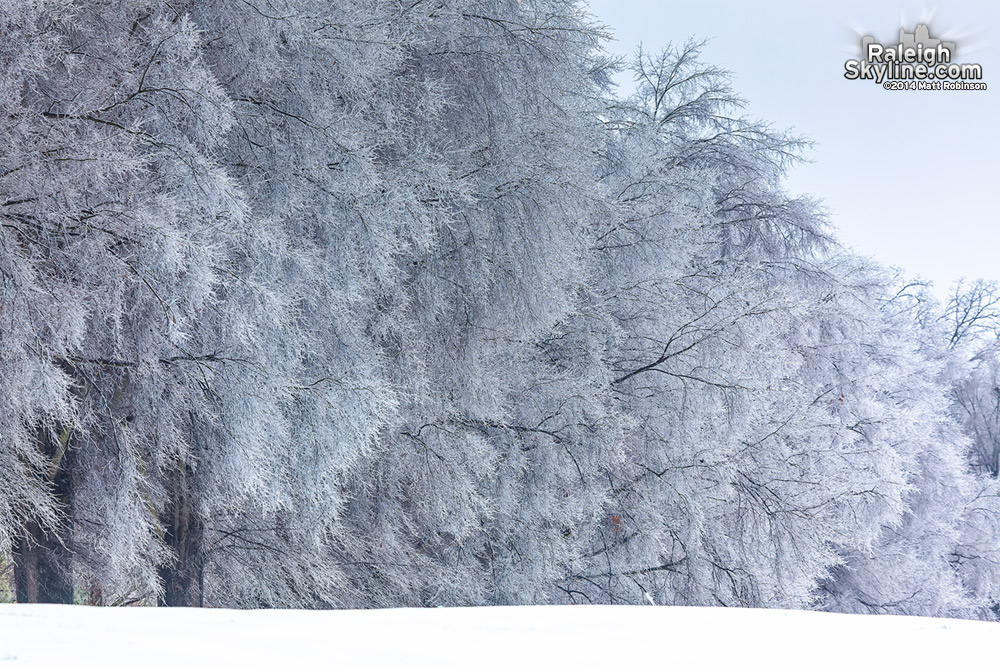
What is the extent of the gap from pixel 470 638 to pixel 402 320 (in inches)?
152

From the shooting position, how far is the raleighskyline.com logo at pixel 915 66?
9648 mm

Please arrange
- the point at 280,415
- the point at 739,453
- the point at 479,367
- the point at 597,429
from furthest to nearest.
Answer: the point at 739,453, the point at 597,429, the point at 479,367, the point at 280,415

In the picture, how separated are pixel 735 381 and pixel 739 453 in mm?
1018

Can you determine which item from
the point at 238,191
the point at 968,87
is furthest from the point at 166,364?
the point at 968,87

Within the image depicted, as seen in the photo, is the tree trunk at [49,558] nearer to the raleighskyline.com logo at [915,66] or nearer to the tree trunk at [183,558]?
the tree trunk at [183,558]

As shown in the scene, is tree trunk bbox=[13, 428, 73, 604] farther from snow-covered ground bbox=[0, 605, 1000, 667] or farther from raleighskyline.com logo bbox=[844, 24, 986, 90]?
raleighskyline.com logo bbox=[844, 24, 986, 90]

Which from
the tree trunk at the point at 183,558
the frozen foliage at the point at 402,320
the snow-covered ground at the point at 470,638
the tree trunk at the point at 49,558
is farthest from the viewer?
the tree trunk at the point at 183,558

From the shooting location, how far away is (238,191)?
5.34 meters

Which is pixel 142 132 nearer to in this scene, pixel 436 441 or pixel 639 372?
pixel 436 441

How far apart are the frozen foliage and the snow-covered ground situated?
209 centimetres

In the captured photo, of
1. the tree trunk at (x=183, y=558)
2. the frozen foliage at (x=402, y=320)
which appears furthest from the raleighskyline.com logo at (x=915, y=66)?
the tree trunk at (x=183, y=558)

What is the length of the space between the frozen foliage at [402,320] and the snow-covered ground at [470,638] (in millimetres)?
2090

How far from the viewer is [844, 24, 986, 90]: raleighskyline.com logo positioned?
31.7ft

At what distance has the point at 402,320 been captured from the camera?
666 centimetres
